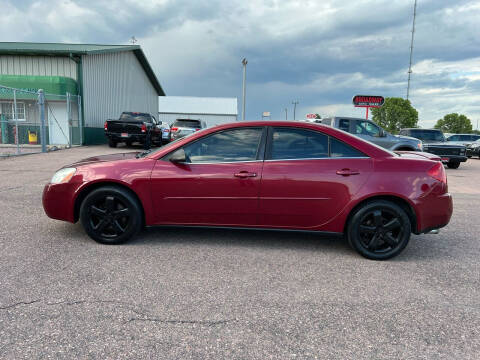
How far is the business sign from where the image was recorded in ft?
72.5

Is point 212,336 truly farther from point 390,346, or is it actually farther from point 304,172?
point 304,172

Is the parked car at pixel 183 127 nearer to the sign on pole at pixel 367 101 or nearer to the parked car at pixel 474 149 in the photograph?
the sign on pole at pixel 367 101

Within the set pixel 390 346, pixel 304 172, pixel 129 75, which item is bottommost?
pixel 390 346

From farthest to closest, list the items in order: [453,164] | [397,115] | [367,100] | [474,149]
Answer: [397,115], [474,149], [367,100], [453,164]

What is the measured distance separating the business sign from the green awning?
1738cm

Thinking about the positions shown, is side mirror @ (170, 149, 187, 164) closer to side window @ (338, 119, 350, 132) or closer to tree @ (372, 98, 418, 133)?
side window @ (338, 119, 350, 132)

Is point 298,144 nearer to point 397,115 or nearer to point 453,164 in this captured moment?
point 453,164

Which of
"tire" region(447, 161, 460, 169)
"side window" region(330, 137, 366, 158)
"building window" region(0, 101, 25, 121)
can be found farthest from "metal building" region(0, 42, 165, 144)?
"tire" region(447, 161, 460, 169)

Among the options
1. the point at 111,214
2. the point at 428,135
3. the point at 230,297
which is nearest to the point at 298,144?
the point at 230,297

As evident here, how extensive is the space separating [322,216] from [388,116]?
77.7 m

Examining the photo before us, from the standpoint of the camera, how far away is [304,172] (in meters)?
3.91

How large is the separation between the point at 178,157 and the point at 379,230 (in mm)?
2450

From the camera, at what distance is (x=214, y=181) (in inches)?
156

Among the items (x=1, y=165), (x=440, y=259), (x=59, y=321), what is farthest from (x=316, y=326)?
(x=1, y=165)
